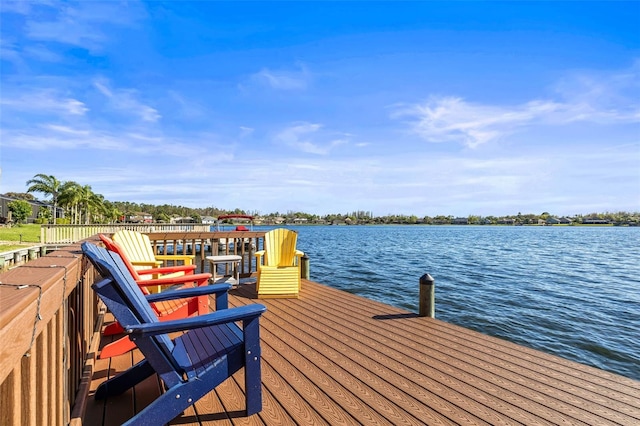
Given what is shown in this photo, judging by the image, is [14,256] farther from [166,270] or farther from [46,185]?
[46,185]

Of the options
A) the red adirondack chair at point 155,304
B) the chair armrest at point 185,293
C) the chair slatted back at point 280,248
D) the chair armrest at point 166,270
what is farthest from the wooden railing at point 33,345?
the chair slatted back at point 280,248

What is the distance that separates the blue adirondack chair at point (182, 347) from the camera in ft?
5.37

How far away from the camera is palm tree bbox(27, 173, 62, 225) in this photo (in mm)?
31984

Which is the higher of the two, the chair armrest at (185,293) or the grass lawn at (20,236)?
the chair armrest at (185,293)

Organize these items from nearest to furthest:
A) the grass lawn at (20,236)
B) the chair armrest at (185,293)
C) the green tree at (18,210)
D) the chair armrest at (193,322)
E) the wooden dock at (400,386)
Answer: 1. the chair armrest at (193,322)
2. the wooden dock at (400,386)
3. the chair armrest at (185,293)
4. the grass lawn at (20,236)
5. the green tree at (18,210)

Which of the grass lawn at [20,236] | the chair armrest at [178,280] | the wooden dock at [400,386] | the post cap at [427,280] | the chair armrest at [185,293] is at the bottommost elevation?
the wooden dock at [400,386]

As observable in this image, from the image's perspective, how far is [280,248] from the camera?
5.78m

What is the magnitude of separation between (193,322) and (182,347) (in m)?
0.49

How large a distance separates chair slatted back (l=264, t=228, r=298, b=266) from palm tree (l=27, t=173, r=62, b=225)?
3567cm

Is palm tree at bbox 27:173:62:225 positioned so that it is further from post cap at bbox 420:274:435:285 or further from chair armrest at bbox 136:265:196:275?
post cap at bbox 420:274:435:285

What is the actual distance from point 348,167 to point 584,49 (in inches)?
785

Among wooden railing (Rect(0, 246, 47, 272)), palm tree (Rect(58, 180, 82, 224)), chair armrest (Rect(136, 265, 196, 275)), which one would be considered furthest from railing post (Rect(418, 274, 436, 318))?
palm tree (Rect(58, 180, 82, 224))

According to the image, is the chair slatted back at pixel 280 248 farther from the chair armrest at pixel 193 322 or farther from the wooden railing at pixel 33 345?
the wooden railing at pixel 33 345

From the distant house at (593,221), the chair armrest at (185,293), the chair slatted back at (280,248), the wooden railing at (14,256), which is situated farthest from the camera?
the distant house at (593,221)
